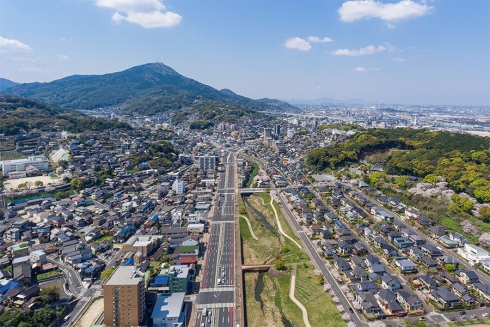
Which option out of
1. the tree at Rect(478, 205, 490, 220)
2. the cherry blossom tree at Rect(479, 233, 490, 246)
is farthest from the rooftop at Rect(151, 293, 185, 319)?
the tree at Rect(478, 205, 490, 220)

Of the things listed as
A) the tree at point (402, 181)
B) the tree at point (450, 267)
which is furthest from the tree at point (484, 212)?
the tree at point (402, 181)

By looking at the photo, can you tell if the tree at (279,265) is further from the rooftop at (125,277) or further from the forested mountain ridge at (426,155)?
the forested mountain ridge at (426,155)

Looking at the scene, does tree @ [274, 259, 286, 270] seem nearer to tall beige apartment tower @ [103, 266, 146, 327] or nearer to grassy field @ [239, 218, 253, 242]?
grassy field @ [239, 218, 253, 242]

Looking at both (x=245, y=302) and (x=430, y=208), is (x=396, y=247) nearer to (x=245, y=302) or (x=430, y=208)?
(x=430, y=208)

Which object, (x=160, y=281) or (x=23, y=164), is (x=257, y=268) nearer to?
(x=160, y=281)

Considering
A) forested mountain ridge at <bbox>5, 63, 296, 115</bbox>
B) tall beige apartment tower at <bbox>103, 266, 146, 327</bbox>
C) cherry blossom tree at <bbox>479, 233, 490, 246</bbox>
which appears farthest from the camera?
forested mountain ridge at <bbox>5, 63, 296, 115</bbox>

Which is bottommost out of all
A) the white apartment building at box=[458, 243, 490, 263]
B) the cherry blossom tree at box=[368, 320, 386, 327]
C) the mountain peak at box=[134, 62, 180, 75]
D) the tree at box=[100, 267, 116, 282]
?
the cherry blossom tree at box=[368, 320, 386, 327]
